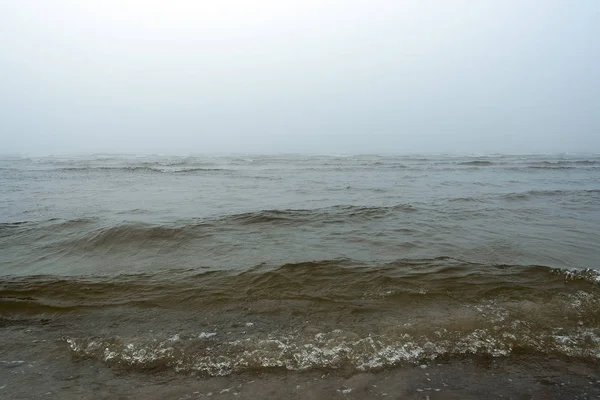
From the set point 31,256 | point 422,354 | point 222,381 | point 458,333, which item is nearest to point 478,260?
point 458,333

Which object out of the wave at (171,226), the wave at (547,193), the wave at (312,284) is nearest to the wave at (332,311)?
the wave at (312,284)

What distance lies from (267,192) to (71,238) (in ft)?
29.6

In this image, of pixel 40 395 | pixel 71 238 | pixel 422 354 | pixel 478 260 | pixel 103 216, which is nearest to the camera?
pixel 40 395

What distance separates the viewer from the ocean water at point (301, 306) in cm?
329

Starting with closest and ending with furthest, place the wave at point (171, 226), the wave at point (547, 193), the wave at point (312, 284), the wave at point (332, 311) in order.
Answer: the wave at point (332, 311) → the wave at point (312, 284) → the wave at point (171, 226) → the wave at point (547, 193)

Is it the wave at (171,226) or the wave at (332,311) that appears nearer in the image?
the wave at (332,311)

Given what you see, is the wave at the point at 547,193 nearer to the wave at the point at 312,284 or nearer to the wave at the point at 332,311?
the wave at the point at 312,284

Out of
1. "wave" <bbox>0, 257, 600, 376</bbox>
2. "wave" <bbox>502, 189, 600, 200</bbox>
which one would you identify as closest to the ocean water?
"wave" <bbox>0, 257, 600, 376</bbox>

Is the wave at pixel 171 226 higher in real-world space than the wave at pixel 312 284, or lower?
higher

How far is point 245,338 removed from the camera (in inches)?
159

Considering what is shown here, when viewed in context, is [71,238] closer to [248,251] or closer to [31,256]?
[31,256]

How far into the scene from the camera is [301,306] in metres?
4.86

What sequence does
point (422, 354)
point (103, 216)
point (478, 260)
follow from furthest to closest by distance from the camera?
point (103, 216)
point (478, 260)
point (422, 354)

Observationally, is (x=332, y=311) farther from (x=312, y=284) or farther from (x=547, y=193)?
(x=547, y=193)
